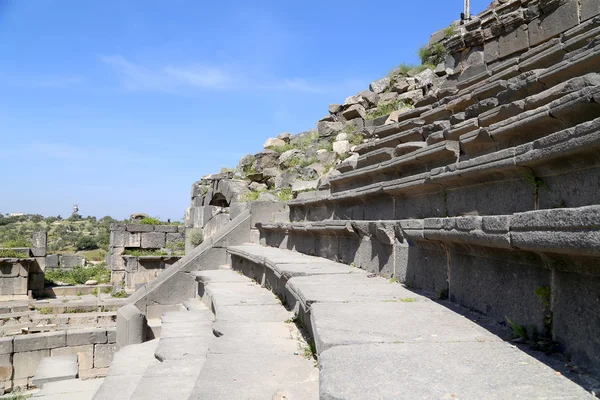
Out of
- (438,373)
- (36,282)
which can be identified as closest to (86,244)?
(36,282)

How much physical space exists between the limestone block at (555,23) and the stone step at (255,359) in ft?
14.7

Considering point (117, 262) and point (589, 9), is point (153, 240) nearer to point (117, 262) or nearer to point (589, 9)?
point (117, 262)

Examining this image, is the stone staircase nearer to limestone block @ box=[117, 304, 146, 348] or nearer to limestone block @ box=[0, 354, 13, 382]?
limestone block @ box=[117, 304, 146, 348]

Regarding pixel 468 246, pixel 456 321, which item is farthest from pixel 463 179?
pixel 456 321

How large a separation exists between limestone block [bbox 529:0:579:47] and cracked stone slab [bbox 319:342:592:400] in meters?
4.70

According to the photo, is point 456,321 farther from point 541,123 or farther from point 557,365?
point 541,123

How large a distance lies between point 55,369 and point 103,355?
151 centimetres

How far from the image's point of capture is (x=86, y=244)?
138 ft

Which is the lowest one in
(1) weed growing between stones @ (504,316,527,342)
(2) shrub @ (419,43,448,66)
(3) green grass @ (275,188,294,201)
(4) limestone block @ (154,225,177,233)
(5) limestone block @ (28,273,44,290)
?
(5) limestone block @ (28,273,44,290)

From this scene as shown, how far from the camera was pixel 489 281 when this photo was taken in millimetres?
2857

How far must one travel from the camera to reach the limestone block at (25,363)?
27.9ft

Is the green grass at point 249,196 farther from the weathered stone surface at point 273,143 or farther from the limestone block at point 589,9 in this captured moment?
the limestone block at point 589,9

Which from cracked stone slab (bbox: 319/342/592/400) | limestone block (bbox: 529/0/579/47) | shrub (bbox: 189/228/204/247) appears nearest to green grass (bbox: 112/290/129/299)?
shrub (bbox: 189/228/204/247)

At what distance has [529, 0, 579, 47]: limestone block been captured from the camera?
5.51 metres
